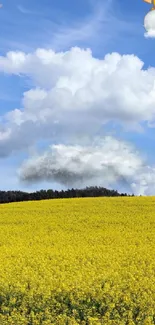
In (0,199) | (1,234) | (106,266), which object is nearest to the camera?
(106,266)

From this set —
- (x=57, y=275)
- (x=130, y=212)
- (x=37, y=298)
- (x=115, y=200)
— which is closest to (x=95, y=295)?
(x=37, y=298)

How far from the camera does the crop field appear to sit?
23.7 ft

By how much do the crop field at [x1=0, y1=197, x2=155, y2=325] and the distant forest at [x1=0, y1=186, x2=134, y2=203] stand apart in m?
7.37

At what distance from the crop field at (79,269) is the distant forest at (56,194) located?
7367 mm

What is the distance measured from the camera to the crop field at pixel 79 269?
724cm

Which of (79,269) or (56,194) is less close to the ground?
(56,194)

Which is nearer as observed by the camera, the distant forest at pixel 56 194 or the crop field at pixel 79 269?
the crop field at pixel 79 269

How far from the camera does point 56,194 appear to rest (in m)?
25.2

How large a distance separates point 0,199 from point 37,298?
62.8ft

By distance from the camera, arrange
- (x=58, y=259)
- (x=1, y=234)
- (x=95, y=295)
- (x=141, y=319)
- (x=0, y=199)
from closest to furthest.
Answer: (x=141, y=319) → (x=95, y=295) → (x=58, y=259) → (x=1, y=234) → (x=0, y=199)

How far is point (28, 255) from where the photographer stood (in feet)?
35.3

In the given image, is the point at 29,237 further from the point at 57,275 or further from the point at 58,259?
the point at 57,275

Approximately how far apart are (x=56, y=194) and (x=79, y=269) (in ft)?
52.5

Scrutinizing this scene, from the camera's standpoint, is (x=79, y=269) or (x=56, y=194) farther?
(x=56, y=194)
